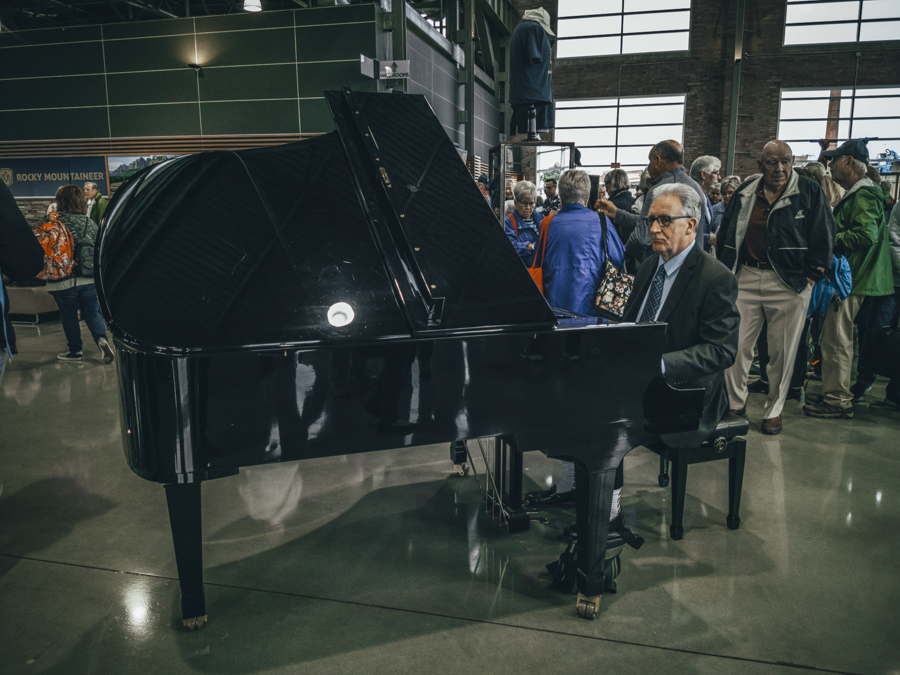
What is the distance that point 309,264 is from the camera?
1.99 meters

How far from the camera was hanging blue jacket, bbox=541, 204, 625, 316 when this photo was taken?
11.6ft

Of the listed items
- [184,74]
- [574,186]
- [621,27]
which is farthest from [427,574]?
[621,27]

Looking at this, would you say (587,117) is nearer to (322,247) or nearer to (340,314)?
(322,247)

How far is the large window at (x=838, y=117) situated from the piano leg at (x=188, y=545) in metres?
16.1

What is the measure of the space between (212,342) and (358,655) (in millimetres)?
1131

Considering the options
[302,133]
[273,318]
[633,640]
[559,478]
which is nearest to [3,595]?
[273,318]

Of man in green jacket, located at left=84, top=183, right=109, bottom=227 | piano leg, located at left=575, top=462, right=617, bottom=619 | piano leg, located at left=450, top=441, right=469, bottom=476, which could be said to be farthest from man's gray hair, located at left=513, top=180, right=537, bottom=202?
man in green jacket, located at left=84, top=183, right=109, bottom=227

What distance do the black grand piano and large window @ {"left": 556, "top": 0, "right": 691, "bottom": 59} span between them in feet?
51.6

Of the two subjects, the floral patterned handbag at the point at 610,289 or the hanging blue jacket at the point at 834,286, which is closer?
the floral patterned handbag at the point at 610,289

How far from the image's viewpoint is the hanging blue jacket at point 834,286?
13.4ft

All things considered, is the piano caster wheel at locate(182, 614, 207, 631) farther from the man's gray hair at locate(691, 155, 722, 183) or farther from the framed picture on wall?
the framed picture on wall

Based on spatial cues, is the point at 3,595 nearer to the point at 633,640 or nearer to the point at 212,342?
the point at 212,342

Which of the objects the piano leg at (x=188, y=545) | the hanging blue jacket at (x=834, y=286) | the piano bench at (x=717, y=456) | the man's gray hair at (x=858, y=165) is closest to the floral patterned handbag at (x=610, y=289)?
the piano bench at (x=717, y=456)

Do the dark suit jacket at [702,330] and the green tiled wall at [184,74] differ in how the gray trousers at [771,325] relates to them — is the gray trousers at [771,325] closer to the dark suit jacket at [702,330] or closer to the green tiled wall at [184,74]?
the dark suit jacket at [702,330]
